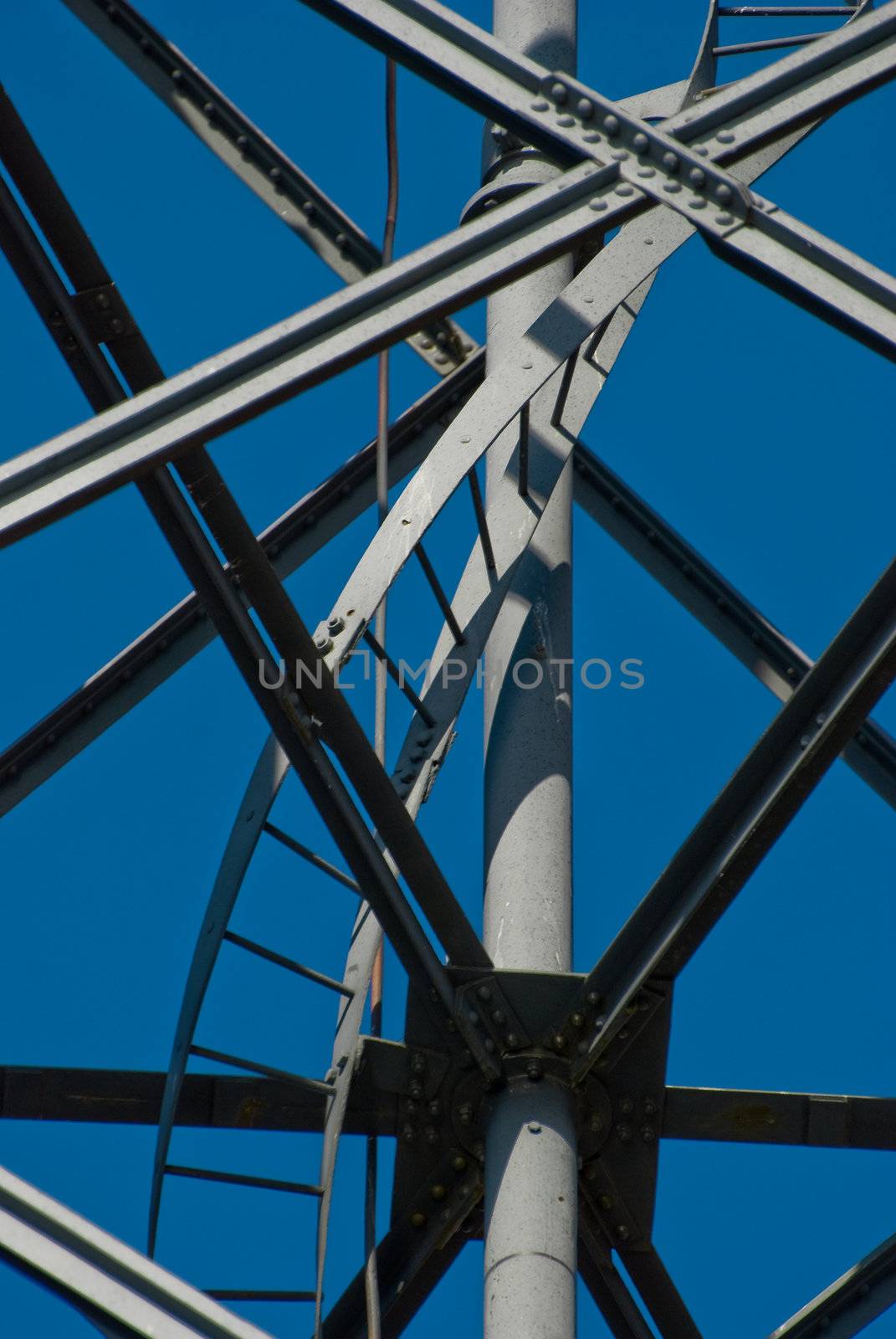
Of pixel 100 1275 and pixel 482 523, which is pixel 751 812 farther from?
pixel 100 1275

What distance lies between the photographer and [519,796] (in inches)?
437

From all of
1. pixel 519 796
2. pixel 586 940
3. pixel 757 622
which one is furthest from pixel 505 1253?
pixel 586 940

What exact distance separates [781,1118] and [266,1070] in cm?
258

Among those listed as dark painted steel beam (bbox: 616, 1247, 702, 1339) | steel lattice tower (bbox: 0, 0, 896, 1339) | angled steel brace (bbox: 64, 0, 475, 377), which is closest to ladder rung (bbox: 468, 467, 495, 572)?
steel lattice tower (bbox: 0, 0, 896, 1339)

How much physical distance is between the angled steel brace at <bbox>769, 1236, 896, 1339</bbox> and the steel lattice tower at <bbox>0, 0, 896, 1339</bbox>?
0.02 m

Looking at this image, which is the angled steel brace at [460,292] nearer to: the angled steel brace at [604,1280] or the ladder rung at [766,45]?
the ladder rung at [766,45]

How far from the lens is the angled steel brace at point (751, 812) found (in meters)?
9.33

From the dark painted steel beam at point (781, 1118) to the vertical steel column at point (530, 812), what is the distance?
2.71 feet

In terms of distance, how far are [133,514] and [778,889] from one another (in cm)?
966

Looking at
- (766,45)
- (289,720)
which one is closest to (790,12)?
(766,45)

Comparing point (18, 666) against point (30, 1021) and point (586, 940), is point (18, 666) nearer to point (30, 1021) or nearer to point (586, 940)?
point (30, 1021)

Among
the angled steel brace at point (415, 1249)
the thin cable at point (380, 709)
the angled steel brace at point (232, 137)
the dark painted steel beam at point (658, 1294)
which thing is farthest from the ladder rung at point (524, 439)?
the dark painted steel beam at point (658, 1294)

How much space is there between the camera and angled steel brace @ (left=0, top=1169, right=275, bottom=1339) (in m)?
7.16

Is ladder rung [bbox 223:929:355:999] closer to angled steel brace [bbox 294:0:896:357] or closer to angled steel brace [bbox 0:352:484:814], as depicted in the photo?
angled steel brace [bbox 0:352:484:814]
